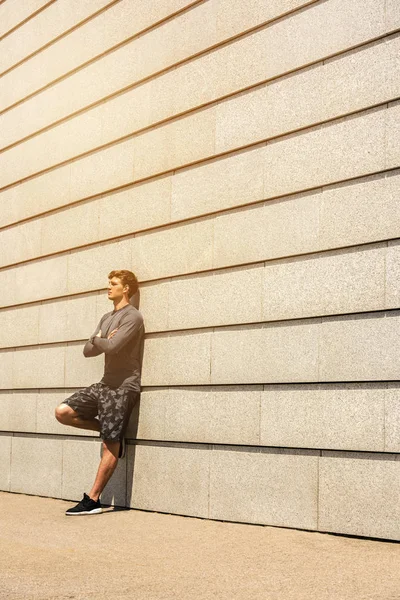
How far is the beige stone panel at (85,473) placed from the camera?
344 inches

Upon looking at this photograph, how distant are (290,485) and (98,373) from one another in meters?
2.93

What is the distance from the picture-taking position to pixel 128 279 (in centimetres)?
872

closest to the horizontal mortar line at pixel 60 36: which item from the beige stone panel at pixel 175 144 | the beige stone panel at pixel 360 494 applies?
the beige stone panel at pixel 175 144

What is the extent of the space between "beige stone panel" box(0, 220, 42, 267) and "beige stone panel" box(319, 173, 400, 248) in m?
4.43

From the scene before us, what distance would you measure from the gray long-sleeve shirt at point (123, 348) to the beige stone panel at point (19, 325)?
198cm

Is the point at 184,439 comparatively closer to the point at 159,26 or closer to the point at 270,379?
the point at 270,379

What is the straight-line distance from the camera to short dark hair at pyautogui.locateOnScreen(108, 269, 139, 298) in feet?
28.5

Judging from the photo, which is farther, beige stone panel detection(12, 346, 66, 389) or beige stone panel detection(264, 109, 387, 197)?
beige stone panel detection(12, 346, 66, 389)

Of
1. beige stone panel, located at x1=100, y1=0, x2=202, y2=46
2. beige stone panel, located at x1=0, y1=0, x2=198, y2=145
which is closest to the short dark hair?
beige stone panel, located at x1=0, y1=0, x2=198, y2=145

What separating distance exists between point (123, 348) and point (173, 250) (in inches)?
40.6

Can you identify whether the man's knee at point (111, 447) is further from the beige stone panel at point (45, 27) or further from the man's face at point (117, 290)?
the beige stone panel at point (45, 27)

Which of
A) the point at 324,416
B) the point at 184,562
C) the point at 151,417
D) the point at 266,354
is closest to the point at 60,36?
the point at 151,417

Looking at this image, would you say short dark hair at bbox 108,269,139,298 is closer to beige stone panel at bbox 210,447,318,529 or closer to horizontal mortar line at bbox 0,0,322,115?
beige stone panel at bbox 210,447,318,529

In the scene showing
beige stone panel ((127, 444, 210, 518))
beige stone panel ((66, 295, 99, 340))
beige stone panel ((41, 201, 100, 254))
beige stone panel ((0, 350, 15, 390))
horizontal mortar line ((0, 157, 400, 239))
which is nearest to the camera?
horizontal mortar line ((0, 157, 400, 239))
